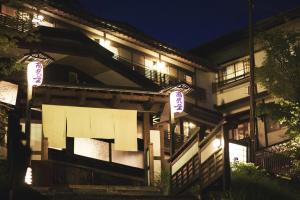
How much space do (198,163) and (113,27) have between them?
14.6m

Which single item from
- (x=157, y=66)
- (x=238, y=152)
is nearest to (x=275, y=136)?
(x=238, y=152)

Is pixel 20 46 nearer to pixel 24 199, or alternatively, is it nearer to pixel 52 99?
pixel 52 99

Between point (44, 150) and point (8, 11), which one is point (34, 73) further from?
point (8, 11)

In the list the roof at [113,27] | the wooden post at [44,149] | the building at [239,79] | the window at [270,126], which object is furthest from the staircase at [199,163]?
the window at [270,126]

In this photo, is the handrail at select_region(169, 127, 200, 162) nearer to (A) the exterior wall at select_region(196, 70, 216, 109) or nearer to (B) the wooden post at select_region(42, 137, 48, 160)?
(B) the wooden post at select_region(42, 137, 48, 160)

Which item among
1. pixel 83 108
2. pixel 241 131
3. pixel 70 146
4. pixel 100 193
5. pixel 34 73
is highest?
pixel 34 73

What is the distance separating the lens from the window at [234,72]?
126ft

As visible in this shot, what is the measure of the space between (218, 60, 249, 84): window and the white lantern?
19.7 meters

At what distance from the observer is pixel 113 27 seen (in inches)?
1225

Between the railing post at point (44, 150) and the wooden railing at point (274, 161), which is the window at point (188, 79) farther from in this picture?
the railing post at point (44, 150)

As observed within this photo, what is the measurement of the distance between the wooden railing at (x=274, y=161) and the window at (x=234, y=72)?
26.4ft

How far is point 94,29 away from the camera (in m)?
31.1

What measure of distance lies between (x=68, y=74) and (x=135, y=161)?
5.13 meters

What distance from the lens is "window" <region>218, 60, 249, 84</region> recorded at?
38.3 m
